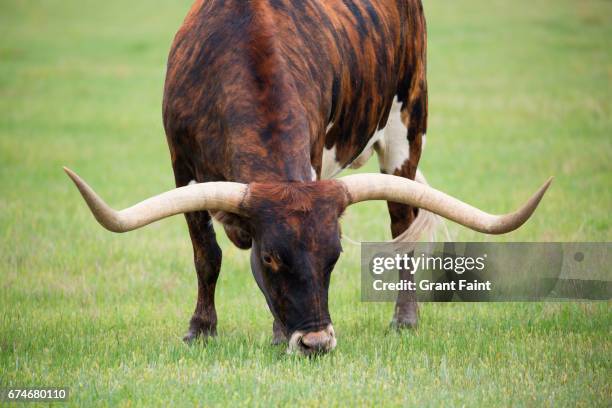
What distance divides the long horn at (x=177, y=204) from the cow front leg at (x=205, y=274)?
4.40 feet

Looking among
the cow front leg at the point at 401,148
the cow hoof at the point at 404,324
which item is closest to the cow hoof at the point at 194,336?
the cow hoof at the point at 404,324

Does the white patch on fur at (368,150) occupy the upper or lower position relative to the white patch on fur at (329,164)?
upper

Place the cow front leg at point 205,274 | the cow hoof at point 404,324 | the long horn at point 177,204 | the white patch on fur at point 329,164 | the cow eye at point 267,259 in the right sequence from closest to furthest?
1. the long horn at point 177,204
2. the cow eye at point 267,259
3. the cow front leg at point 205,274
4. the white patch on fur at point 329,164
5. the cow hoof at point 404,324

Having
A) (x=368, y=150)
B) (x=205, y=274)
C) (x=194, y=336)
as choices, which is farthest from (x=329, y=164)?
(x=194, y=336)

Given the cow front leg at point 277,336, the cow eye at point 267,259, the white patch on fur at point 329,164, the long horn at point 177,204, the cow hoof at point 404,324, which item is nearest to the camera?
the long horn at point 177,204

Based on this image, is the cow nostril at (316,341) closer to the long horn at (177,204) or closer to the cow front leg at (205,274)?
the long horn at (177,204)

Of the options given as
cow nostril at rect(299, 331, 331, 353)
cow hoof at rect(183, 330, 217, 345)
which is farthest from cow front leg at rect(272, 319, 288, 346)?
cow nostril at rect(299, 331, 331, 353)

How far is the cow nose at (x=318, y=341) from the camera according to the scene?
5656 millimetres

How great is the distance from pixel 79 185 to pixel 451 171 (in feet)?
37.1

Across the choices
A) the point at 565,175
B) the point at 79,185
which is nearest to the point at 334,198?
the point at 79,185

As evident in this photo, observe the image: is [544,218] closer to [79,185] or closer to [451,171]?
[451,171]

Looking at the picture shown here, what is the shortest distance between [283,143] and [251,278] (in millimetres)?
3743

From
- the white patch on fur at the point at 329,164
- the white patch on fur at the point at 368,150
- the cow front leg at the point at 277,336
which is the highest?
the white patch on fur at the point at 368,150

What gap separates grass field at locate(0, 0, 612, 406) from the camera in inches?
226
